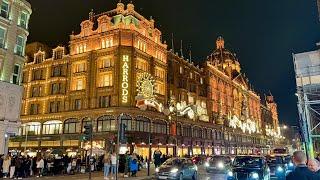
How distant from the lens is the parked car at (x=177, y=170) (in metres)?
22.5

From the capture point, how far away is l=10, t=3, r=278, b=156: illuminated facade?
5312cm

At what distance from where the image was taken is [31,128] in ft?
202

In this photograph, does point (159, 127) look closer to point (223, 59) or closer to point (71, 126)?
point (71, 126)

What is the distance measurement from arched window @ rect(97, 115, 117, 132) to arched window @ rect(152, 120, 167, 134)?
812cm

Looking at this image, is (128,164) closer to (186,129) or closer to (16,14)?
(16,14)

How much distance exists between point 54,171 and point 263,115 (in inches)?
4874

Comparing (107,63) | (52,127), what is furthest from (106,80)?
(52,127)

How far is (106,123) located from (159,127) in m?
10.7

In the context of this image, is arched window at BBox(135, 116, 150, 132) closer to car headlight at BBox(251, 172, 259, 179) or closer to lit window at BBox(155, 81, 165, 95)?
lit window at BBox(155, 81, 165, 95)

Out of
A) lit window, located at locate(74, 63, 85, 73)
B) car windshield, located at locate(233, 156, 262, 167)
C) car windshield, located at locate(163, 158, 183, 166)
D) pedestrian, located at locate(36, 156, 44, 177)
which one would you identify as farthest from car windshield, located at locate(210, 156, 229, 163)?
lit window, located at locate(74, 63, 85, 73)

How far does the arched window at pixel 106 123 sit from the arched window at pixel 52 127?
29.7ft

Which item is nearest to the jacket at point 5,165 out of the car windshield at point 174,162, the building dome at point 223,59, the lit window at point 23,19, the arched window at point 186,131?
the car windshield at point 174,162

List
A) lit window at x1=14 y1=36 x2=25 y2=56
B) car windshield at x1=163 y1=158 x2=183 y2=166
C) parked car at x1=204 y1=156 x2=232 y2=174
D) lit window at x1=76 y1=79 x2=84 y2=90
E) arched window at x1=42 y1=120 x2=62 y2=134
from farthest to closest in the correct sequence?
arched window at x1=42 y1=120 x2=62 y2=134 → lit window at x1=76 y1=79 x2=84 y2=90 → lit window at x1=14 y1=36 x2=25 y2=56 → parked car at x1=204 y1=156 x2=232 y2=174 → car windshield at x1=163 y1=158 x2=183 y2=166

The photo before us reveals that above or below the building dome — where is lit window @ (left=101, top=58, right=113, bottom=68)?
below
